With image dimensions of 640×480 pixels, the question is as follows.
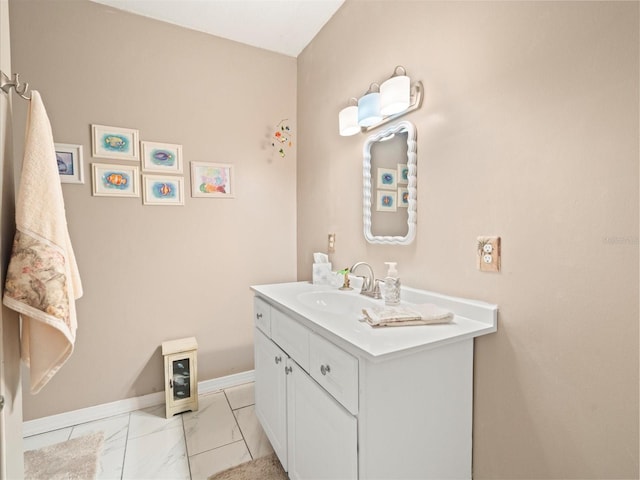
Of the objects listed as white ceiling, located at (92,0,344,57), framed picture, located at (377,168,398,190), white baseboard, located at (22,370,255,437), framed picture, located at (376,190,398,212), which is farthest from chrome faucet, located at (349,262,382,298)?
white ceiling, located at (92,0,344,57)

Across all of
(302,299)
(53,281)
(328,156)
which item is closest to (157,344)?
(302,299)

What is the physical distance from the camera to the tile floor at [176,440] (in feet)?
4.91

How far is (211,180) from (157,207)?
15.8 inches

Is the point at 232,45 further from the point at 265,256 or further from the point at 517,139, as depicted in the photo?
the point at 517,139

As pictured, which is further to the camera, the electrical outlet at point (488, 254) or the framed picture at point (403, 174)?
the framed picture at point (403, 174)

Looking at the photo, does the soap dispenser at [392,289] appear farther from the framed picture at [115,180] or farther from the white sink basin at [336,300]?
the framed picture at [115,180]

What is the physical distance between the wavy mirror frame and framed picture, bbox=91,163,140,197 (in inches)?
57.8

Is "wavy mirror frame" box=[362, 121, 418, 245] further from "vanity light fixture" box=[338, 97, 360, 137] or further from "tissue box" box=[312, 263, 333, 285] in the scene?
"tissue box" box=[312, 263, 333, 285]

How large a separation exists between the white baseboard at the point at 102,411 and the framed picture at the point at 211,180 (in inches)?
54.0

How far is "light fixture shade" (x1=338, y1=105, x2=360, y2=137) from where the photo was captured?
1629 mm

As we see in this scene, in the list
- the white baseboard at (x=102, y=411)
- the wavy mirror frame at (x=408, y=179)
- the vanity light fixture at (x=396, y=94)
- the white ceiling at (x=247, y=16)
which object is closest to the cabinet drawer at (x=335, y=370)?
the wavy mirror frame at (x=408, y=179)

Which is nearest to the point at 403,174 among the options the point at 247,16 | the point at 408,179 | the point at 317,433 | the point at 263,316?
the point at 408,179

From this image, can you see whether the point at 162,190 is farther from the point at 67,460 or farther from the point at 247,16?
the point at 67,460

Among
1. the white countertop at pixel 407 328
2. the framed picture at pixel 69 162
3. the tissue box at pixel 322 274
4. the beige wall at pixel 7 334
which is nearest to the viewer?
the beige wall at pixel 7 334
